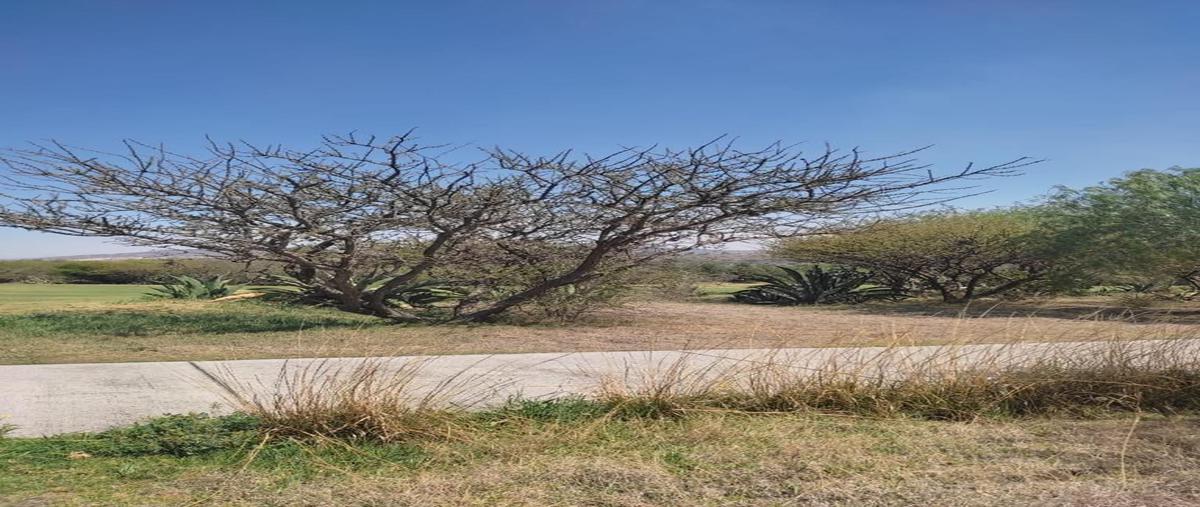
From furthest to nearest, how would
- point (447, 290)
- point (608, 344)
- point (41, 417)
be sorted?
1. point (447, 290)
2. point (608, 344)
3. point (41, 417)

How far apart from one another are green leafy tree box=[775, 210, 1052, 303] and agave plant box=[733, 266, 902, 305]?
1.27 ft

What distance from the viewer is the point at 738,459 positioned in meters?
5.45

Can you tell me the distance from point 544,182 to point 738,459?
7.63 meters

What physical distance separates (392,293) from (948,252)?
13.6 metres

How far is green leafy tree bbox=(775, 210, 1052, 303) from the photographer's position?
22.9m

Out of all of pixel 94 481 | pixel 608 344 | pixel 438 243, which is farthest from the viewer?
pixel 438 243

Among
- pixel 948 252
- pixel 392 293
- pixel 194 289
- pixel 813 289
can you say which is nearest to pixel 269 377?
pixel 392 293

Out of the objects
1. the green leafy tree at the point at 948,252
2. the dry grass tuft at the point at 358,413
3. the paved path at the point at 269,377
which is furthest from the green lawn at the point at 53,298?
the green leafy tree at the point at 948,252

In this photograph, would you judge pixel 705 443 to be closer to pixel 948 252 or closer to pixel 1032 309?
pixel 1032 309

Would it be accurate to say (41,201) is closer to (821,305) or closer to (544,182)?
(544,182)

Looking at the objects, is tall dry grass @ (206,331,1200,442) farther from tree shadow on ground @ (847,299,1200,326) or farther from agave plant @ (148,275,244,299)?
agave plant @ (148,275,244,299)

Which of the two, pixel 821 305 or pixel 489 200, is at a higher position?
pixel 489 200

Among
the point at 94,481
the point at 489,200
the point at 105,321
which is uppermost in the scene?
the point at 489,200

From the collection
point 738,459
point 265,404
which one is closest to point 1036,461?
point 738,459
